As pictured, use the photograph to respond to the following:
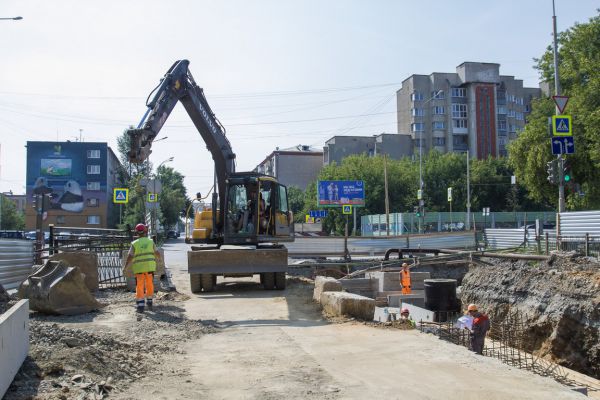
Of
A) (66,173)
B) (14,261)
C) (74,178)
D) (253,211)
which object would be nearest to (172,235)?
(74,178)

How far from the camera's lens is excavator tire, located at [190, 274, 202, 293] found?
1461 centimetres

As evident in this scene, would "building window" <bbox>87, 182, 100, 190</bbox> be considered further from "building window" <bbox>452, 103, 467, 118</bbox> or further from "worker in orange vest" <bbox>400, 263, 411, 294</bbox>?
"worker in orange vest" <bbox>400, 263, 411, 294</bbox>

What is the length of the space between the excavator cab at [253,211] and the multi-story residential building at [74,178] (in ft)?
218

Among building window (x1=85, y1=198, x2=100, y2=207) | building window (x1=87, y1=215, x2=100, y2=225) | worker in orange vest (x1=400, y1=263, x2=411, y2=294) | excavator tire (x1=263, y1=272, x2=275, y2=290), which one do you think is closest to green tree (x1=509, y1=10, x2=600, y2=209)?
worker in orange vest (x1=400, y1=263, x2=411, y2=294)

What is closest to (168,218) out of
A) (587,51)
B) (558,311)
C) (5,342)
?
(587,51)

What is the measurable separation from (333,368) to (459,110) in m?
77.2

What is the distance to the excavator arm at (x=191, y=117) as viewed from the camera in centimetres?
1289

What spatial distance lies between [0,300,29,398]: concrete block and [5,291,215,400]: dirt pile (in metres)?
→ 0.13

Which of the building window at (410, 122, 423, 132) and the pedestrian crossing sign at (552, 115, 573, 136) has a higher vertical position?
the building window at (410, 122, 423, 132)

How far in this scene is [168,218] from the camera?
73.1m

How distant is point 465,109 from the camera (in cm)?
7881

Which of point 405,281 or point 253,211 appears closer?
point 253,211

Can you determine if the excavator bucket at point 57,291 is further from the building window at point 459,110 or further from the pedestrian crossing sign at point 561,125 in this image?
the building window at point 459,110

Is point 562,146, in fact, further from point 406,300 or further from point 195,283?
point 195,283
